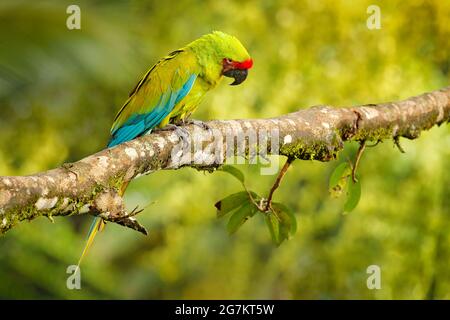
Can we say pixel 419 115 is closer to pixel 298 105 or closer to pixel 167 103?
pixel 167 103

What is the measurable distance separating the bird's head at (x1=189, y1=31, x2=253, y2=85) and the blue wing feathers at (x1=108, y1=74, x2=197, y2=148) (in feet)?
0.32

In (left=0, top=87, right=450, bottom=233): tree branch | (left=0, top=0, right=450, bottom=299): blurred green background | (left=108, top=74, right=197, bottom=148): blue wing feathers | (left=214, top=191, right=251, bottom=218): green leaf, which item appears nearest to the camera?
(left=0, top=87, right=450, bottom=233): tree branch

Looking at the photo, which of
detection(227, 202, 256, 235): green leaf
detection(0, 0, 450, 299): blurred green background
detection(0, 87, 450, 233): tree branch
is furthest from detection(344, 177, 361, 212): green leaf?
detection(0, 0, 450, 299): blurred green background

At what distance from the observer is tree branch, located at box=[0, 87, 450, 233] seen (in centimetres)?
138

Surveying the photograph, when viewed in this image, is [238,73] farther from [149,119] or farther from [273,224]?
[273,224]

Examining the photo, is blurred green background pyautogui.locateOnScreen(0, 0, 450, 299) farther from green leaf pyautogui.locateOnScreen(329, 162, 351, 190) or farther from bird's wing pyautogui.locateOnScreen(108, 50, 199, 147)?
green leaf pyautogui.locateOnScreen(329, 162, 351, 190)

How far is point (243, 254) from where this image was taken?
5.12 metres

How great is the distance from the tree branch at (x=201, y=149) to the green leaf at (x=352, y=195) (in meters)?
0.15

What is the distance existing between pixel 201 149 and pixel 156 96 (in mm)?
523

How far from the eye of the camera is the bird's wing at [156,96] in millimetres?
2287

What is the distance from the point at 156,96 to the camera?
2.36 meters

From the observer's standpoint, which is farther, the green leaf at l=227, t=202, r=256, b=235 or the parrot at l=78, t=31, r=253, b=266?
the parrot at l=78, t=31, r=253, b=266
